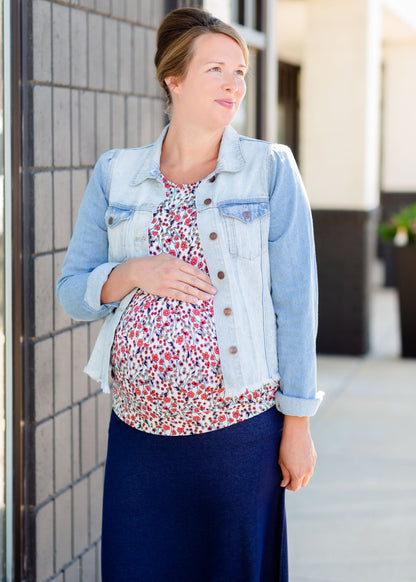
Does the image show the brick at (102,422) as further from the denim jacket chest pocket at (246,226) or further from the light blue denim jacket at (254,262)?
the denim jacket chest pocket at (246,226)

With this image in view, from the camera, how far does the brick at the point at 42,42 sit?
2.64 m

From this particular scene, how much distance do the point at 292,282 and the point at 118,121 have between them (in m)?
1.45

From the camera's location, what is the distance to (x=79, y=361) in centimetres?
301

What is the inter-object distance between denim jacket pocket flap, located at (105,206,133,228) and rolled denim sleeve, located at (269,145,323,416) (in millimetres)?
337

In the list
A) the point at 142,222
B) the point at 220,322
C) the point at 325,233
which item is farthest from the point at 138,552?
the point at 325,233

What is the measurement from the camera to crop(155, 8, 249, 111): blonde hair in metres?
2.04

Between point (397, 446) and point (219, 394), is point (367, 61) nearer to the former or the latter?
point (397, 446)

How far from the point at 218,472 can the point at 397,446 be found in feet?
11.7

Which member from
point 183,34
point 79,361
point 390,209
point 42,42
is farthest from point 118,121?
point 390,209

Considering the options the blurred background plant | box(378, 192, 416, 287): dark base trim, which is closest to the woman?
the blurred background plant

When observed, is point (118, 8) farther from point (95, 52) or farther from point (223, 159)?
point (223, 159)

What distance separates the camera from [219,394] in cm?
198

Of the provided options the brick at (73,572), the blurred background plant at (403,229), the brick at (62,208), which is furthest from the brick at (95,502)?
the blurred background plant at (403,229)

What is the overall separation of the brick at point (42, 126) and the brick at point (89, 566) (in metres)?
1.37
